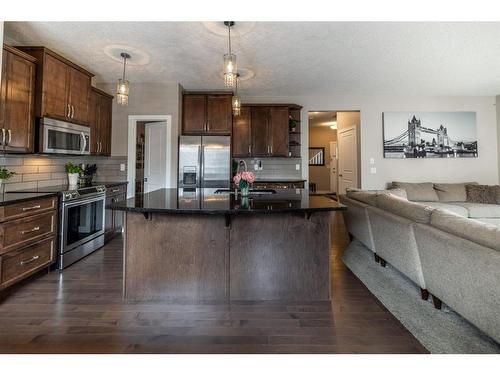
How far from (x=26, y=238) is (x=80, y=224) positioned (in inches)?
31.5

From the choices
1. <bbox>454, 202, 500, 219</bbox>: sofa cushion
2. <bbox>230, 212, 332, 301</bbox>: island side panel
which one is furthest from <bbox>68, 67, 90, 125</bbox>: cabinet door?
<bbox>454, 202, 500, 219</bbox>: sofa cushion

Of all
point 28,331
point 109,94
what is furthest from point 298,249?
point 109,94

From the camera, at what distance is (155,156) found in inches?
193

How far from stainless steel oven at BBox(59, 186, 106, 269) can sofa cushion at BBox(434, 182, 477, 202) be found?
5.63 meters

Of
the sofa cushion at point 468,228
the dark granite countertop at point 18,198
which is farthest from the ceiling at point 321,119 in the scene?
the dark granite countertop at point 18,198

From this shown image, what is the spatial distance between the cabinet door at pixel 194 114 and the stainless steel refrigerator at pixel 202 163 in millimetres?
323

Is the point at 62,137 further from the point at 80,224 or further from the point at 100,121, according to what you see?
the point at 100,121

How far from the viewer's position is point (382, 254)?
284 cm

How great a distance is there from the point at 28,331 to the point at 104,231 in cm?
211

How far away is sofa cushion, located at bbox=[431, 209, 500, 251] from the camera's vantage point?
4.93 ft

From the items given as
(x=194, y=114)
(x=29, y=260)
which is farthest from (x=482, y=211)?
(x=29, y=260)

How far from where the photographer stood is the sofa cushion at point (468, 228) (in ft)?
4.93

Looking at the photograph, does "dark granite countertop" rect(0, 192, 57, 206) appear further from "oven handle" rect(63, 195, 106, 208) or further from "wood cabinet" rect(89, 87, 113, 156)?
"wood cabinet" rect(89, 87, 113, 156)

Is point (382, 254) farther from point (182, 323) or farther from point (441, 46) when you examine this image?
point (441, 46)
